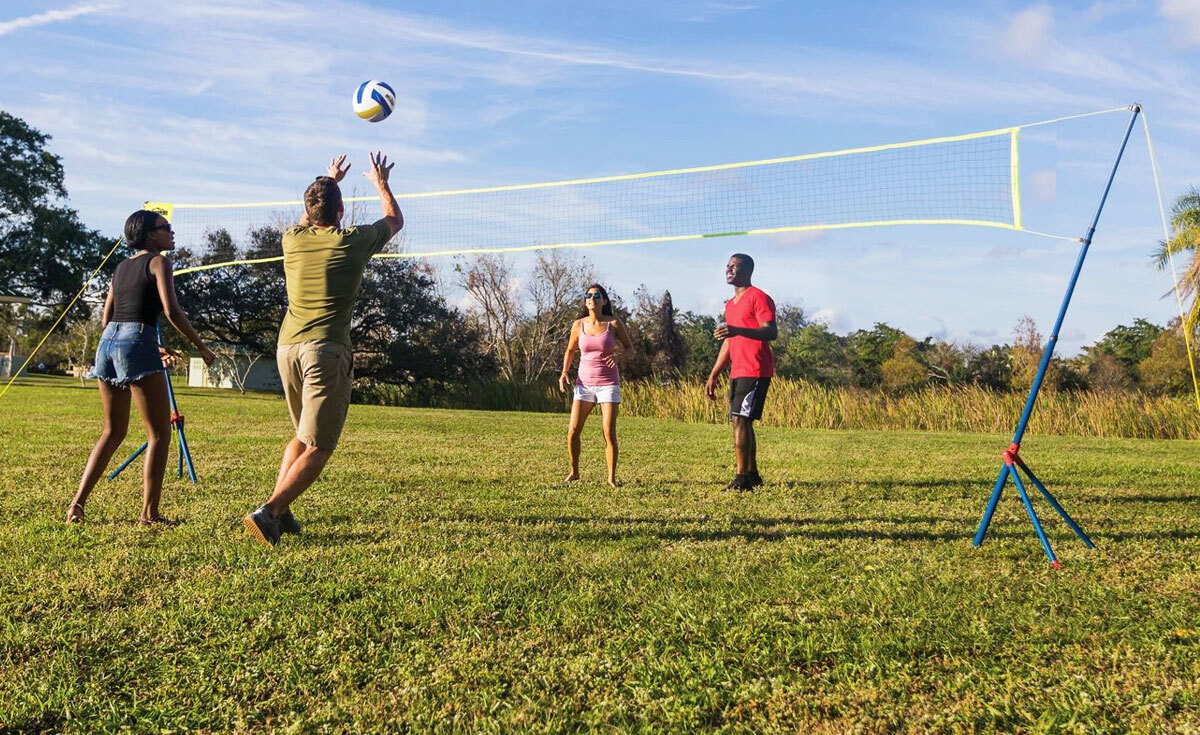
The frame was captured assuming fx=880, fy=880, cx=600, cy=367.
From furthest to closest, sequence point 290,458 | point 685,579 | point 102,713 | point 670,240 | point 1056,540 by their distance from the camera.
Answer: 1. point 670,240
2. point 1056,540
3. point 290,458
4. point 685,579
5. point 102,713

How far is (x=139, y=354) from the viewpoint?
541 cm

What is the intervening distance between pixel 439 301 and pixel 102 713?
3116 cm

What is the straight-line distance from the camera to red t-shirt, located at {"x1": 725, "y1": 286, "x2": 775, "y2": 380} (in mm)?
7625

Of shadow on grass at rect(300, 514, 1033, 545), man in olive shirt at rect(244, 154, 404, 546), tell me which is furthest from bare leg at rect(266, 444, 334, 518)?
shadow on grass at rect(300, 514, 1033, 545)

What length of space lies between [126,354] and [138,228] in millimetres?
836

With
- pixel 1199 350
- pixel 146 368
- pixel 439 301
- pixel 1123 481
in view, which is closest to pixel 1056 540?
pixel 1123 481

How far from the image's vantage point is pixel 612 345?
321 inches

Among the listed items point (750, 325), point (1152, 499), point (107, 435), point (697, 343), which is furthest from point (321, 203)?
point (697, 343)

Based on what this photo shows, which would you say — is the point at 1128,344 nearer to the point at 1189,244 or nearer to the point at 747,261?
the point at 1189,244

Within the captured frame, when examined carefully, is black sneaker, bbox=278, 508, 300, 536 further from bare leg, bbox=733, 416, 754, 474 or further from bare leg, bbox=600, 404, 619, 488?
bare leg, bbox=733, 416, 754, 474

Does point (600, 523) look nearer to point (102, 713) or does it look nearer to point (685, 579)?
point (685, 579)

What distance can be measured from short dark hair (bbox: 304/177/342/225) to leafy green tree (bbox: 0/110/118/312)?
3346 centimetres

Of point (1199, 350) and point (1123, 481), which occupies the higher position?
point (1199, 350)

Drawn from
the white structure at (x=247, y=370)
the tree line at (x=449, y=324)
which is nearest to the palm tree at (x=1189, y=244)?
the tree line at (x=449, y=324)
